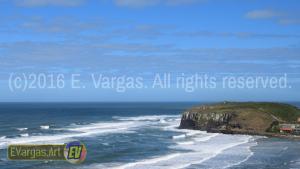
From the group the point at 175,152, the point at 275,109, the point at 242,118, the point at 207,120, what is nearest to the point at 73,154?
the point at 175,152

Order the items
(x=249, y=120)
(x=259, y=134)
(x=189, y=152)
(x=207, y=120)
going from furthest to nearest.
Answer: (x=207, y=120) → (x=249, y=120) → (x=259, y=134) → (x=189, y=152)

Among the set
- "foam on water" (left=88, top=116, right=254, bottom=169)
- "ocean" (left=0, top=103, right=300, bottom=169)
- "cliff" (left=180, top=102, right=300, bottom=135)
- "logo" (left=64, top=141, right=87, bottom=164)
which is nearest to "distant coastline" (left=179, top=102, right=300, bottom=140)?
"cliff" (left=180, top=102, right=300, bottom=135)

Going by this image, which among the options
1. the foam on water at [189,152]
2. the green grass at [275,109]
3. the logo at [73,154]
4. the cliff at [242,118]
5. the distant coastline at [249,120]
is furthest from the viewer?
the green grass at [275,109]

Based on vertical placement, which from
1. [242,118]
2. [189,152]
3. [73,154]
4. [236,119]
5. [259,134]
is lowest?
[189,152]

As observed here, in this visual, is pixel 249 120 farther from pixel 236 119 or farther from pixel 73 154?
pixel 73 154

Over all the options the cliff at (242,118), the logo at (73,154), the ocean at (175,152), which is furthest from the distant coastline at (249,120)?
the logo at (73,154)

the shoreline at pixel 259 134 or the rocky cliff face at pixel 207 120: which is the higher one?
the rocky cliff face at pixel 207 120

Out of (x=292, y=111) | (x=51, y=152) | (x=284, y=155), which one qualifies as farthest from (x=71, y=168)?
(x=292, y=111)

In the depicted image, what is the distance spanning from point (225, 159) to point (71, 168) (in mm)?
18822

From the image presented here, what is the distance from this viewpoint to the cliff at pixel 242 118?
9656 cm

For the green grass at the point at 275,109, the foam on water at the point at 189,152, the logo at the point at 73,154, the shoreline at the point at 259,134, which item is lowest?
the foam on water at the point at 189,152

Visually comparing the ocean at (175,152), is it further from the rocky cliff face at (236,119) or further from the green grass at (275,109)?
the green grass at (275,109)

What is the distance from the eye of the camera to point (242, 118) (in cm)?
10081

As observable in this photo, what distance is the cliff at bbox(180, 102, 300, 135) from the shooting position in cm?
9656
